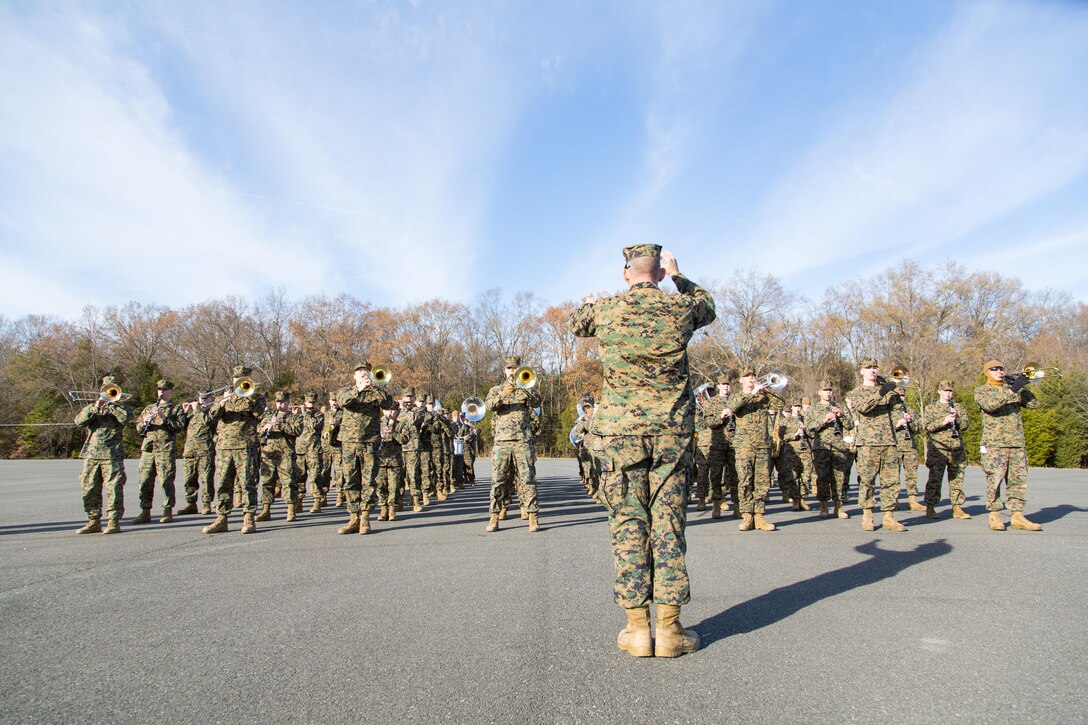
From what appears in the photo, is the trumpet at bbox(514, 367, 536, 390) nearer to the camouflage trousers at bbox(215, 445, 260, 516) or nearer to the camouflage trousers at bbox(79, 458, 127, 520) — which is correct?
the camouflage trousers at bbox(215, 445, 260, 516)

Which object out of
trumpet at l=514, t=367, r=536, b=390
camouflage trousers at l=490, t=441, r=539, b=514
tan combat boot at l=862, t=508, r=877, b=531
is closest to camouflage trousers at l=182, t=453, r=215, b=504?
camouflage trousers at l=490, t=441, r=539, b=514

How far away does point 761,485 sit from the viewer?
8406mm

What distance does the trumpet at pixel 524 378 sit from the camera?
905 cm

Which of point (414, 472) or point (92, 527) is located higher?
point (414, 472)

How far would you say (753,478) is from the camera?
845 cm

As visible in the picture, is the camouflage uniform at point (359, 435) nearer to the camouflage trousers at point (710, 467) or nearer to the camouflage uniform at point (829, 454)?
the camouflage trousers at point (710, 467)

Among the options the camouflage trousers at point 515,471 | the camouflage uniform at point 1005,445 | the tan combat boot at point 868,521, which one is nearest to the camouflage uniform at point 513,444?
the camouflage trousers at point 515,471

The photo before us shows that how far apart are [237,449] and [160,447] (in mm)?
2893

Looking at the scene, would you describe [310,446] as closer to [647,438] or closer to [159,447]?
[159,447]

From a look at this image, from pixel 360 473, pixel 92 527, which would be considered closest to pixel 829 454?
pixel 360 473

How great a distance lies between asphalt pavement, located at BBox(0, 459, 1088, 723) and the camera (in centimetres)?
286

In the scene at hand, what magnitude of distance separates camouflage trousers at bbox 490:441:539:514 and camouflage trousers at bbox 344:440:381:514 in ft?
5.69

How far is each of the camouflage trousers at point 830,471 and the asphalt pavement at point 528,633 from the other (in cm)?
252

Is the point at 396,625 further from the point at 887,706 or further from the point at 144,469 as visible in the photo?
the point at 144,469
